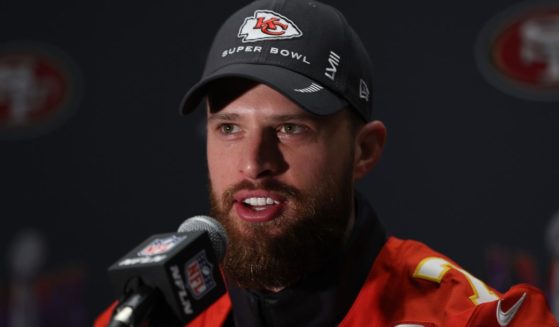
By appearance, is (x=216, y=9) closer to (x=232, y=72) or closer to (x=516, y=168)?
(x=516, y=168)

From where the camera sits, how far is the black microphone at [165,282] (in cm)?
58

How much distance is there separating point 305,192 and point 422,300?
213 mm

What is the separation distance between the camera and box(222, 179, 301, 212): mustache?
0.89 meters

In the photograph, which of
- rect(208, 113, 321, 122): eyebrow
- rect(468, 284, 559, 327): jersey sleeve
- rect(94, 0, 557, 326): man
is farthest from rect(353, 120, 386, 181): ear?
rect(468, 284, 559, 327): jersey sleeve

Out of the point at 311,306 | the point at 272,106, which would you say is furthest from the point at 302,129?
the point at 311,306

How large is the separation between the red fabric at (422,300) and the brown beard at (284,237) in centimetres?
8

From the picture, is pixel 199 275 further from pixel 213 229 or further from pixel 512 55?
pixel 512 55

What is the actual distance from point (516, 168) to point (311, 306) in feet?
2.47

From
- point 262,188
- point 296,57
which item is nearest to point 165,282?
point 262,188

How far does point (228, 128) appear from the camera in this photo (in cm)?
96

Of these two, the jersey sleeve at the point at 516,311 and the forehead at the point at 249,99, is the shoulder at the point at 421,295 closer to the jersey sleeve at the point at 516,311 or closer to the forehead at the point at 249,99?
the jersey sleeve at the point at 516,311

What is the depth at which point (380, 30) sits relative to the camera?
5.38ft

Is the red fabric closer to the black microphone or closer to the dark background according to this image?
the black microphone

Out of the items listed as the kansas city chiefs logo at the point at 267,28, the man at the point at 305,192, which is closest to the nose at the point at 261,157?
the man at the point at 305,192
